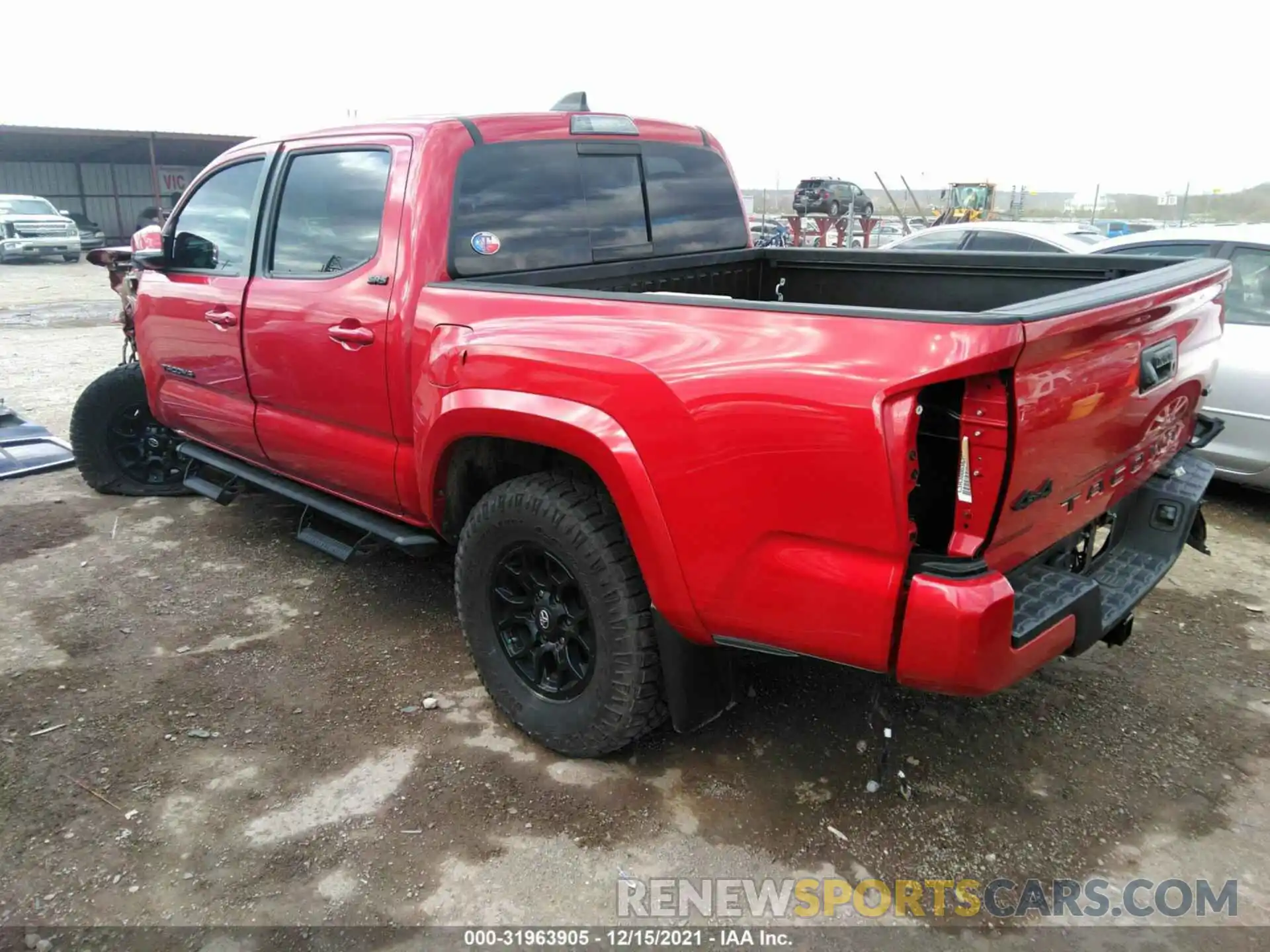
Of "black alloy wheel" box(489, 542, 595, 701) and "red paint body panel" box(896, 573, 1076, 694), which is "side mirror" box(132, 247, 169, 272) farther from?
"red paint body panel" box(896, 573, 1076, 694)

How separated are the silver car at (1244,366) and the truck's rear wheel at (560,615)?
3889 millimetres

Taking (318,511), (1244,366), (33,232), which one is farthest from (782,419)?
(33,232)

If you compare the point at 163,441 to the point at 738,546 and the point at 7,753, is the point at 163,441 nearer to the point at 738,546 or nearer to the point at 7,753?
the point at 7,753

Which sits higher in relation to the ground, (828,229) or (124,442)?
(828,229)

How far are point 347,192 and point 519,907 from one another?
2.60 meters

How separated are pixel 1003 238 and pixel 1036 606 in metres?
6.98

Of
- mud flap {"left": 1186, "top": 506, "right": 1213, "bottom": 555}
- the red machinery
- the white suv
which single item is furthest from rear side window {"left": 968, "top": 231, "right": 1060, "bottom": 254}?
the white suv

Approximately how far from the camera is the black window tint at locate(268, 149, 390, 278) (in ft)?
11.2

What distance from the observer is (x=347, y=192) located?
3.55 meters

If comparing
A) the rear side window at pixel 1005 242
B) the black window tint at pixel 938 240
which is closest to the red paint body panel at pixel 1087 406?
the rear side window at pixel 1005 242

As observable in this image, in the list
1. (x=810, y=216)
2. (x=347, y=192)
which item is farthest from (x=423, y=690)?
(x=810, y=216)

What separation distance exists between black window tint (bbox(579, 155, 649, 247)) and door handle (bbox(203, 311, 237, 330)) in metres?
1.66

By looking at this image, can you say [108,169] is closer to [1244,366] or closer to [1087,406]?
[1244,366]

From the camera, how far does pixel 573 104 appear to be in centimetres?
378
